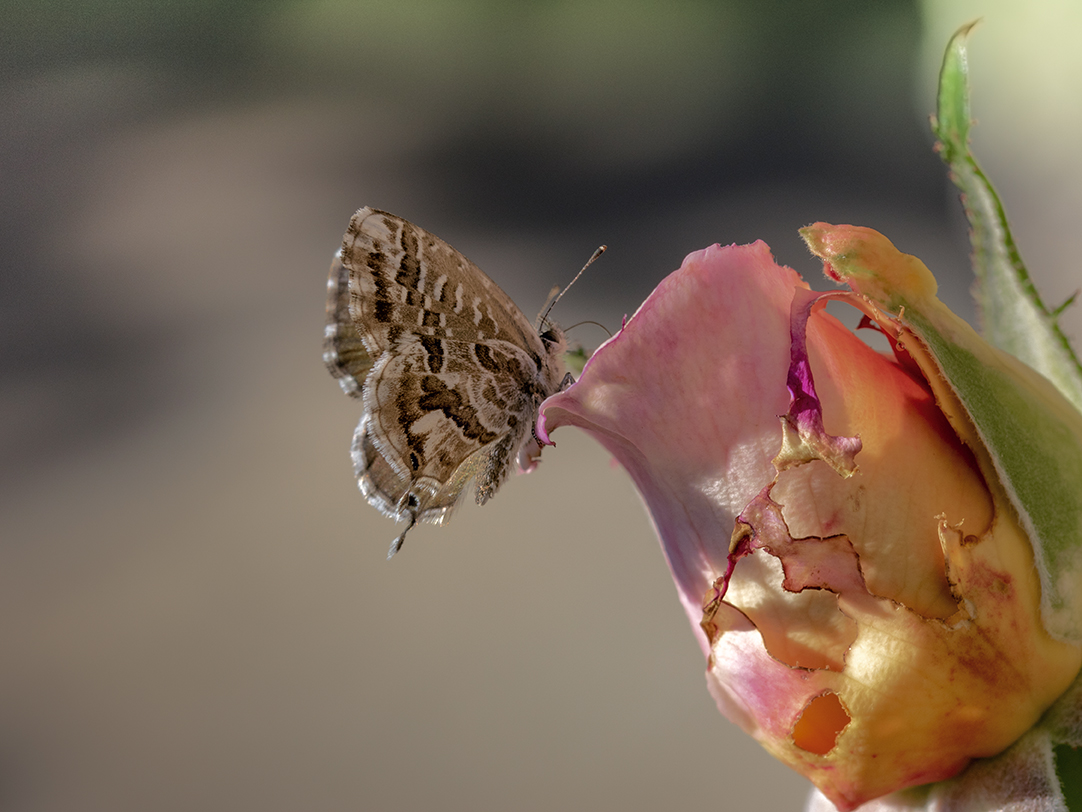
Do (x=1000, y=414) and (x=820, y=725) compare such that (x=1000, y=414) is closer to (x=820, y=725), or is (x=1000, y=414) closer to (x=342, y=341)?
(x=820, y=725)

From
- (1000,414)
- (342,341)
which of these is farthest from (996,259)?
(342,341)

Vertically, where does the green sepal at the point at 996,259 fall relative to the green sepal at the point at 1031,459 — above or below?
above

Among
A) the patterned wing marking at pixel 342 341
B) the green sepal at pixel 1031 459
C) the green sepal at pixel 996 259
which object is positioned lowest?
the patterned wing marking at pixel 342 341

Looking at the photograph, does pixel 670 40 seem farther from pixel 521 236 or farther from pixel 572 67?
pixel 521 236

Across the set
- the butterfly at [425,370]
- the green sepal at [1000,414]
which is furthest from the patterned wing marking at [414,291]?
the green sepal at [1000,414]

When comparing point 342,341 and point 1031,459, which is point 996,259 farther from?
point 342,341

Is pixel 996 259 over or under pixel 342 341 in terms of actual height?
over

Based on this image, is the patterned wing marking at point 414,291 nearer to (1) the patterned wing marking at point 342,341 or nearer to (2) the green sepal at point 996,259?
(1) the patterned wing marking at point 342,341

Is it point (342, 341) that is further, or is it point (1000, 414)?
point (342, 341)
